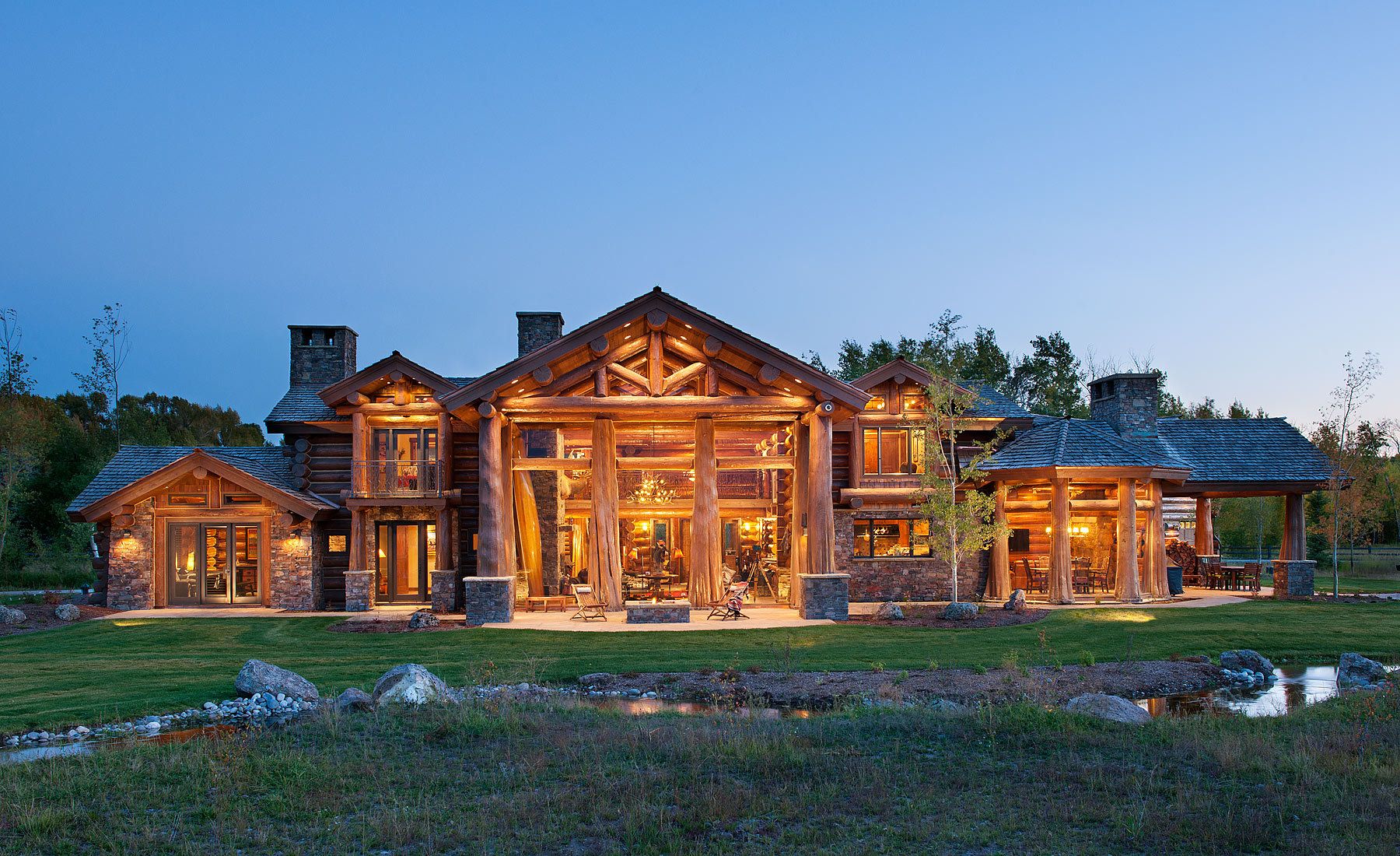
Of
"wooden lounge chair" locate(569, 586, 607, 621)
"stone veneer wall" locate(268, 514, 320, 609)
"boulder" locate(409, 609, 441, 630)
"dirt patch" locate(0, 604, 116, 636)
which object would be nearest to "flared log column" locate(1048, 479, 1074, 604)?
"wooden lounge chair" locate(569, 586, 607, 621)

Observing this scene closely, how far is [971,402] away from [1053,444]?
2557 mm

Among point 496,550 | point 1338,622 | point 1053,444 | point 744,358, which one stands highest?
point 744,358

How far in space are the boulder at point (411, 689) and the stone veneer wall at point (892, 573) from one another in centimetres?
1628

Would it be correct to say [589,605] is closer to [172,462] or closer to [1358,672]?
[172,462]

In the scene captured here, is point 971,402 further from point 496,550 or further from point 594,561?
point 496,550

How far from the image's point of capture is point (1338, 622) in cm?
1892

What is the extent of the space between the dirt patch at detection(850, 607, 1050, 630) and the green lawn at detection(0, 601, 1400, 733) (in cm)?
62

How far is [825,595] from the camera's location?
20.2 meters

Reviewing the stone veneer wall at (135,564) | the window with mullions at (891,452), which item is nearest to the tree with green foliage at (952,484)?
the window with mullions at (891,452)

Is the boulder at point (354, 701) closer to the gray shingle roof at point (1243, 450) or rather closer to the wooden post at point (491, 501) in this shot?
the wooden post at point (491, 501)

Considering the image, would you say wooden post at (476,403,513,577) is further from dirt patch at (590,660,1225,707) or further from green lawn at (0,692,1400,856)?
green lawn at (0,692,1400,856)

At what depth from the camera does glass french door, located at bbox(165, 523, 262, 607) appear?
2572 centimetres

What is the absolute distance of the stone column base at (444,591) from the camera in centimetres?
2431

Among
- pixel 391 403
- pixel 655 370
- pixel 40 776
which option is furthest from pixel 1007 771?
pixel 391 403
